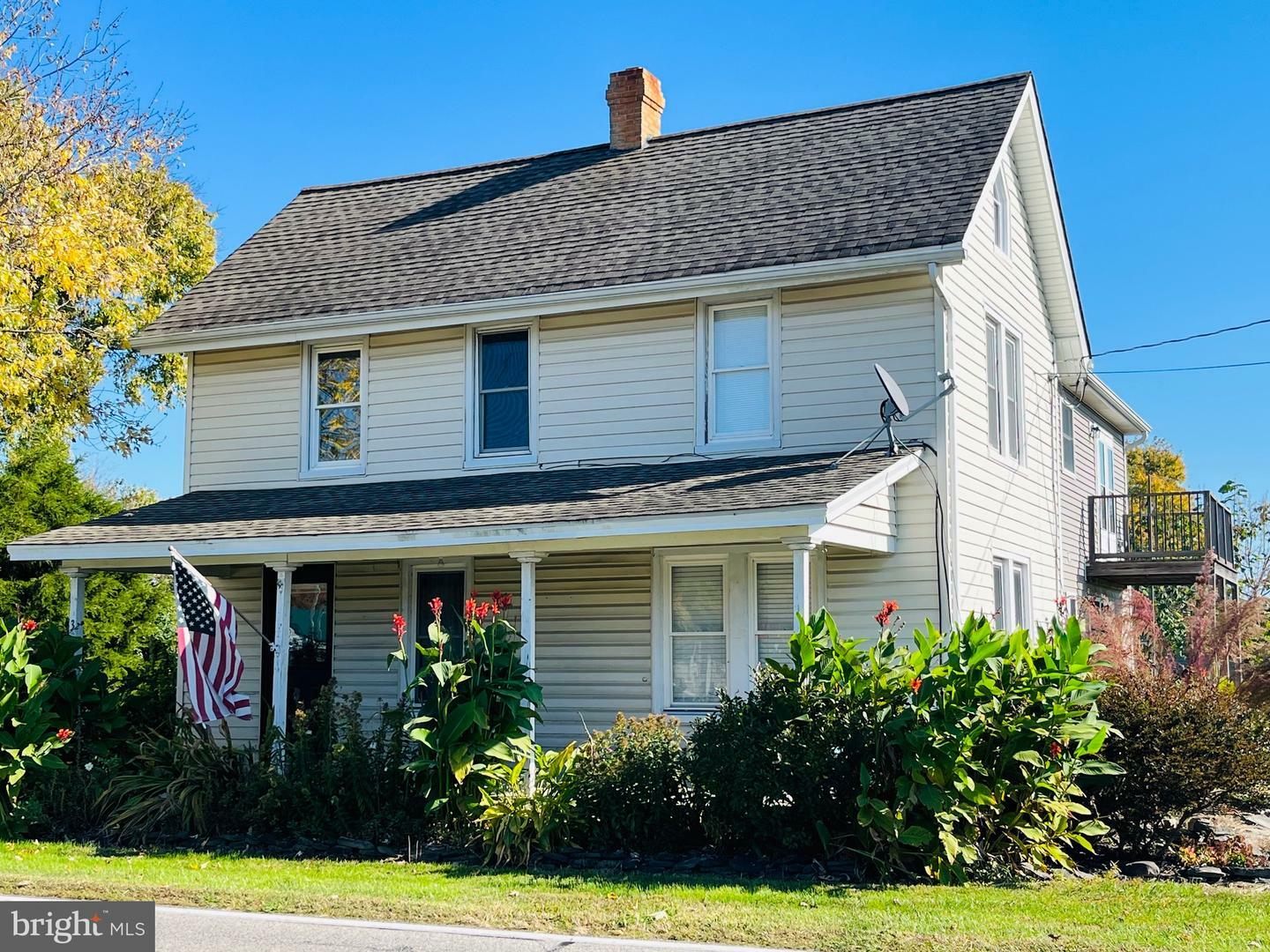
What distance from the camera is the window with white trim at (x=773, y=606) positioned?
14414 mm

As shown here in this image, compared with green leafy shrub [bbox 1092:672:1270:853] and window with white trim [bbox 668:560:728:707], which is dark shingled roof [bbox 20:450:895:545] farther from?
green leafy shrub [bbox 1092:672:1270:853]

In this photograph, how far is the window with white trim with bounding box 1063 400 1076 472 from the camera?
2148 centimetres

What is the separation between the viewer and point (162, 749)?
43.7ft

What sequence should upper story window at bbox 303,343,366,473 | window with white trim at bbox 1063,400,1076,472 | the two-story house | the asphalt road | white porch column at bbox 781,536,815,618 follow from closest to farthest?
the asphalt road
white porch column at bbox 781,536,815,618
the two-story house
upper story window at bbox 303,343,366,473
window with white trim at bbox 1063,400,1076,472

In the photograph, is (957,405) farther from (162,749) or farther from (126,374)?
(126,374)

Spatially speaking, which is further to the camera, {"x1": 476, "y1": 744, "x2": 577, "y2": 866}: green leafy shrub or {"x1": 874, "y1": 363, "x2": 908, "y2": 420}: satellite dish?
{"x1": 874, "y1": 363, "x2": 908, "y2": 420}: satellite dish

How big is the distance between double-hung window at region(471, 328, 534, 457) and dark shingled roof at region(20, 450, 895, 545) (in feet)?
1.81

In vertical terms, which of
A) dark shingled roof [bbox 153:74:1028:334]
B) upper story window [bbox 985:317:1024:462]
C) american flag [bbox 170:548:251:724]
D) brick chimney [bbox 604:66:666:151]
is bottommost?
american flag [bbox 170:548:251:724]

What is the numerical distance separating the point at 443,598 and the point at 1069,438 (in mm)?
11047

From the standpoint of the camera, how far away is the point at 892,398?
13.4 meters

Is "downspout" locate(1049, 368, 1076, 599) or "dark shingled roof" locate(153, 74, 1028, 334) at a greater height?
"dark shingled roof" locate(153, 74, 1028, 334)

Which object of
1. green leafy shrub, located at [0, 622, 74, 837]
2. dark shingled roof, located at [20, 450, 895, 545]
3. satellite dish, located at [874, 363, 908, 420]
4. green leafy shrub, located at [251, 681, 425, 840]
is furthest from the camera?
satellite dish, located at [874, 363, 908, 420]

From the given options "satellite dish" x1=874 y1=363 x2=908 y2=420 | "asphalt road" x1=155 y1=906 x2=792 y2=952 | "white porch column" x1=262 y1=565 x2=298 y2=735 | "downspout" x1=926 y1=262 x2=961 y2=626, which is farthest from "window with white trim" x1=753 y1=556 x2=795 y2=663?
"asphalt road" x1=155 y1=906 x2=792 y2=952

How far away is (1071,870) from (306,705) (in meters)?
10.1
